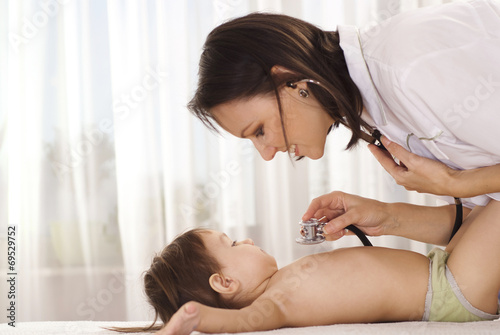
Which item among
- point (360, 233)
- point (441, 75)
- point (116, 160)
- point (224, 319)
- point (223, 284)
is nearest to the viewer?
point (224, 319)

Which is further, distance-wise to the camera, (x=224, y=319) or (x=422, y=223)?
(x=422, y=223)

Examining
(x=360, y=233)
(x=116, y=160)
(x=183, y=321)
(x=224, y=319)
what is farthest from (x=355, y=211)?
(x=116, y=160)

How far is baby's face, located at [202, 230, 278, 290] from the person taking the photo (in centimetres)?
136

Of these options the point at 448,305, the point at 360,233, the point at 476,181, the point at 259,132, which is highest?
the point at 259,132

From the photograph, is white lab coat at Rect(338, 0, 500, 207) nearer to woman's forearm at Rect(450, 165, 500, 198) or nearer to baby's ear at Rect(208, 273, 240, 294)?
woman's forearm at Rect(450, 165, 500, 198)

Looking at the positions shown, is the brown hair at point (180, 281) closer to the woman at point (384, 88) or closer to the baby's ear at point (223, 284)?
the baby's ear at point (223, 284)

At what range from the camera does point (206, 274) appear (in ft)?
4.40

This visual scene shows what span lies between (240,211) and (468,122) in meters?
1.50

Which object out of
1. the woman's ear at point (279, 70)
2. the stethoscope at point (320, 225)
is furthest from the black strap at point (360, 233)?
the woman's ear at point (279, 70)

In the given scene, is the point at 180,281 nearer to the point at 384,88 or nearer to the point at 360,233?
the point at 360,233

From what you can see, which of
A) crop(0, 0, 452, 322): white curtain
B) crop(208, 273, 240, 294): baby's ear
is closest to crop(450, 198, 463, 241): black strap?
crop(208, 273, 240, 294): baby's ear

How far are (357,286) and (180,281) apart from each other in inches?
16.5

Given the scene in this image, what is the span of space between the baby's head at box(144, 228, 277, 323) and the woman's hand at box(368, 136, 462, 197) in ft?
1.33

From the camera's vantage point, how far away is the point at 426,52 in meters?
1.23
